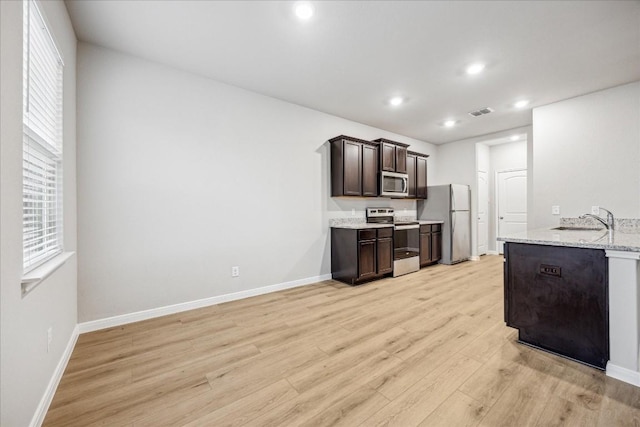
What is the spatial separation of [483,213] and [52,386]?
7.67m

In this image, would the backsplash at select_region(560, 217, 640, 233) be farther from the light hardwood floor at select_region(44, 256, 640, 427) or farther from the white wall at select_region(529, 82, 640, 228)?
the light hardwood floor at select_region(44, 256, 640, 427)

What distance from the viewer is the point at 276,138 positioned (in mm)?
3832

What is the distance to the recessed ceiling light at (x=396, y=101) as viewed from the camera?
3.91 m

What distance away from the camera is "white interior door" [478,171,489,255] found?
6402 mm

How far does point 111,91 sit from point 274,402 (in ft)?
10.5

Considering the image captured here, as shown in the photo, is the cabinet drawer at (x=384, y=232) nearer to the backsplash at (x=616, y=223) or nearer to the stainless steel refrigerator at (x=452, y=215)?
the stainless steel refrigerator at (x=452, y=215)

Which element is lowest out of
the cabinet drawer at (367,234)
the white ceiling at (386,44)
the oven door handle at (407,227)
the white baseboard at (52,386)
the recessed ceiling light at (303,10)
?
the white baseboard at (52,386)

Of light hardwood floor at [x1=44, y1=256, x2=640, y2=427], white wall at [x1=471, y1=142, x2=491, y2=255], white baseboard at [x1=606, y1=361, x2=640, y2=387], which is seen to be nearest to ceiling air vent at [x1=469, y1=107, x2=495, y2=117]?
white wall at [x1=471, y1=142, x2=491, y2=255]

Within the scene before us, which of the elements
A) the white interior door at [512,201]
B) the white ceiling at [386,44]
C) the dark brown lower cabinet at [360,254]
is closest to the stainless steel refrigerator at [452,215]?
the white interior door at [512,201]

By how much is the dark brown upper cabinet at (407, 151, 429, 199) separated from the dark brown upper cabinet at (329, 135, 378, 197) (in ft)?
4.01

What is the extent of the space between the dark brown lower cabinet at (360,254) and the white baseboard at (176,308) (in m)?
0.64

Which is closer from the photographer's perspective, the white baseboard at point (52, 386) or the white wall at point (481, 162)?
the white baseboard at point (52, 386)

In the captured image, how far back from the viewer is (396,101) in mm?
4012

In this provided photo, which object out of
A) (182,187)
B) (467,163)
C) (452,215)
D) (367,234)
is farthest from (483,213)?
(182,187)
